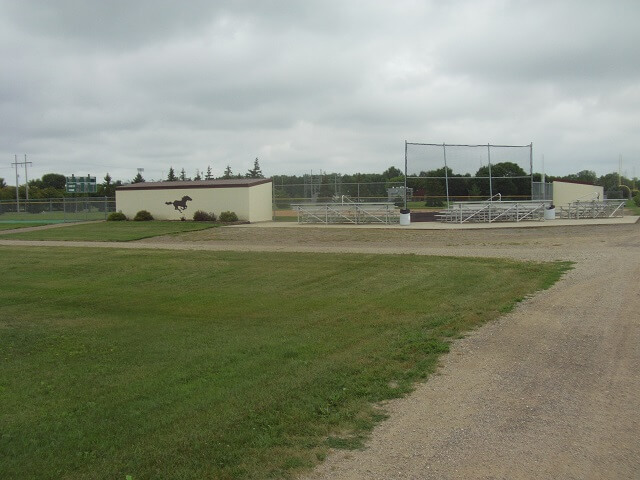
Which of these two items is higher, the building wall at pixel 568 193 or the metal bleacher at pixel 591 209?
the building wall at pixel 568 193

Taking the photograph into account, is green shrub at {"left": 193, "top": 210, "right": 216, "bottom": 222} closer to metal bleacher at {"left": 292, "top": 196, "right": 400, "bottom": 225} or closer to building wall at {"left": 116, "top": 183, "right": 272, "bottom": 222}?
building wall at {"left": 116, "top": 183, "right": 272, "bottom": 222}

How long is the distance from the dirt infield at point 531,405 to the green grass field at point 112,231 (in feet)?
78.7

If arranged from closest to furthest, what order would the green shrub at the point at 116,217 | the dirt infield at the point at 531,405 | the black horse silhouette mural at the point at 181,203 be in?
the dirt infield at the point at 531,405, the black horse silhouette mural at the point at 181,203, the green shrub at the point at 116,217

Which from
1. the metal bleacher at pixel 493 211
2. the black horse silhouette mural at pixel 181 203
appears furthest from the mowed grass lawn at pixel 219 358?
the black horse silhouette mural at pixel 181 203

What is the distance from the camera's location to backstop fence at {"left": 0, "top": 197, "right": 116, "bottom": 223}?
1881 inches

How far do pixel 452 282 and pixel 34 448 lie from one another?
11052 mm

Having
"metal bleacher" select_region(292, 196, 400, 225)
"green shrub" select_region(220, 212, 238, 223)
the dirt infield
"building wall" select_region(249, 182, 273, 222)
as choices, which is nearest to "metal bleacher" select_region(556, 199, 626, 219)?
"metal bleacher" select_region(292, 196, 400, 225)

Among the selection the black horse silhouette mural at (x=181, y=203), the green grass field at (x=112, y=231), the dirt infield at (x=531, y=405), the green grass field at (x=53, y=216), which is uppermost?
the black horse silhouette mural at (x=181, y=203)

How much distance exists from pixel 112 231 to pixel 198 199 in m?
8.58

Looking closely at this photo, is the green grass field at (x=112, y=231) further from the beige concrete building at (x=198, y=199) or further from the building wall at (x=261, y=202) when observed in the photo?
the building wall at (x=261, y=202)

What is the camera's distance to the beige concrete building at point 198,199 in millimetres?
41062

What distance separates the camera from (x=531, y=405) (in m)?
6.02

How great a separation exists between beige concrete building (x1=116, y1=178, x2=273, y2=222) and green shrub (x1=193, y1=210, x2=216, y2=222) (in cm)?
42

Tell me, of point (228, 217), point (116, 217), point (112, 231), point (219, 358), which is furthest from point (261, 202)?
point (219, 358)
